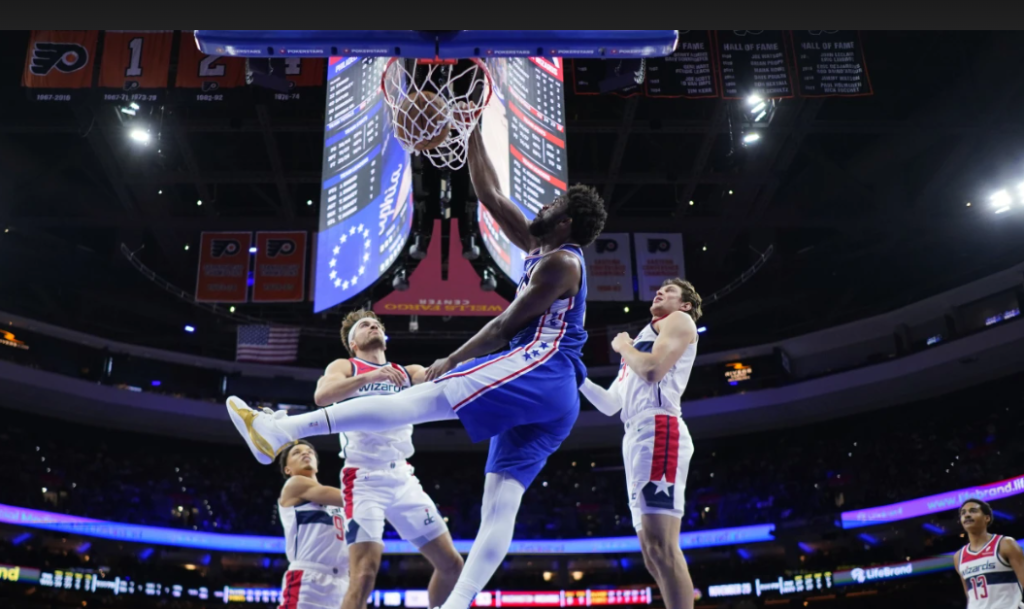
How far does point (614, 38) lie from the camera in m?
4.82

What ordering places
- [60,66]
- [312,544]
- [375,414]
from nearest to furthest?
[375,414], [312,544], [60,66]

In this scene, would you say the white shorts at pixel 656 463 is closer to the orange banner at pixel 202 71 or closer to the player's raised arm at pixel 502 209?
the player's raised arm at pixel 502 209

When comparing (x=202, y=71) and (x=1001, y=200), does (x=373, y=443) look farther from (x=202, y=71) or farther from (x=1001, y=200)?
(x=1001, y=200)

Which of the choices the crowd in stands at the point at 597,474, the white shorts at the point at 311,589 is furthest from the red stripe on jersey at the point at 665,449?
the crowd in stands at the point at 597,474

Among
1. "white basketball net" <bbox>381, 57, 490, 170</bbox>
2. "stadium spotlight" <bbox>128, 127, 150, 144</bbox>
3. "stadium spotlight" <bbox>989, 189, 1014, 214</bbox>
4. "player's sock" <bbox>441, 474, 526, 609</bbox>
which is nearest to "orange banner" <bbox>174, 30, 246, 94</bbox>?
"stadium spotlight" <bbox>128, 127, 150, 144</bbox>

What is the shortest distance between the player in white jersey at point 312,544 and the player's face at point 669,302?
2437 millimetres

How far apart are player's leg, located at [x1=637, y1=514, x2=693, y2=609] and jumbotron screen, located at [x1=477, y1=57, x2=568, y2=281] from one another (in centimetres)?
409

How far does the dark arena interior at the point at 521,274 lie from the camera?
388 inches

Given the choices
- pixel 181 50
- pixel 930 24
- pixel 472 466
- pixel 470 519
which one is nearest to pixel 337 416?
pixel 930 24

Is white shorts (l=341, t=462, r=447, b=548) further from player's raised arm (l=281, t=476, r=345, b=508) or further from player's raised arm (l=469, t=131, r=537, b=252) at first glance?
player's raised arm (l=469, t=131, r=537, b=252)

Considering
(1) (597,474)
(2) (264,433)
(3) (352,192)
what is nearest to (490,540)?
(2) (264,433)

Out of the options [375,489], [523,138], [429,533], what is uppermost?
[523,138]

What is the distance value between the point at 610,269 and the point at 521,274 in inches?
250

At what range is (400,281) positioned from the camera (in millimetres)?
11992
